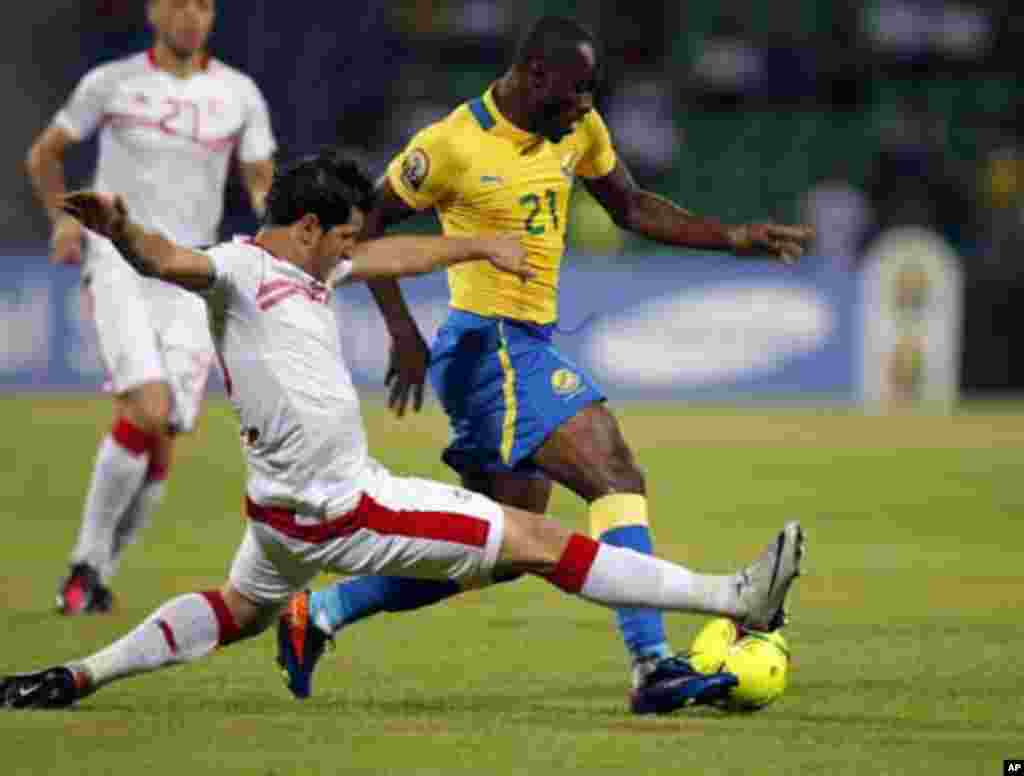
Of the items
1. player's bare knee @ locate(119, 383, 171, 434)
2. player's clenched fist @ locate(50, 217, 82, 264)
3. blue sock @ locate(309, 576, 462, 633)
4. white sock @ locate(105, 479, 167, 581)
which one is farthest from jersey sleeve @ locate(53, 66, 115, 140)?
blue sock @ locate(309, 576, 462, 633)

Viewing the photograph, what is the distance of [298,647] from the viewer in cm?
764

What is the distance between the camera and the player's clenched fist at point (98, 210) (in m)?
6.27

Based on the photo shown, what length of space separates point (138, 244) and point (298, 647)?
1.74 meters

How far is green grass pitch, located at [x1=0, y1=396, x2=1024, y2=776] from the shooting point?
6535 millimetres

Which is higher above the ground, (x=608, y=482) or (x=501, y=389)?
(x=501, y=389)

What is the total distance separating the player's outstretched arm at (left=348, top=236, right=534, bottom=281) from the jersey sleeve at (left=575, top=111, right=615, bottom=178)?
1.31 metres

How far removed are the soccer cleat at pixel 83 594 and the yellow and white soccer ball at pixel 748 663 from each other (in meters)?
3.27

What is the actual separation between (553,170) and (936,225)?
1711 centimetres

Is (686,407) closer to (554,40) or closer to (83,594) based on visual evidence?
(83,594)

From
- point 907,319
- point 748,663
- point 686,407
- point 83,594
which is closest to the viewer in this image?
point 748,663

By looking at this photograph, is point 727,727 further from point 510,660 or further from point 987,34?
point 987,34

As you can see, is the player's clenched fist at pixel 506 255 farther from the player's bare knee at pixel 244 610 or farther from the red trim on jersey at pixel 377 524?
the player's bare knee at pixel 244 610

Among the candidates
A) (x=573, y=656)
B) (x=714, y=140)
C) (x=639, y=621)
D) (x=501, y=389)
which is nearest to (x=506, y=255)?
(x=501, y=389)

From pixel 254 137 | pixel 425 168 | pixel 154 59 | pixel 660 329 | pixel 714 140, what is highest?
pixel 154 59
